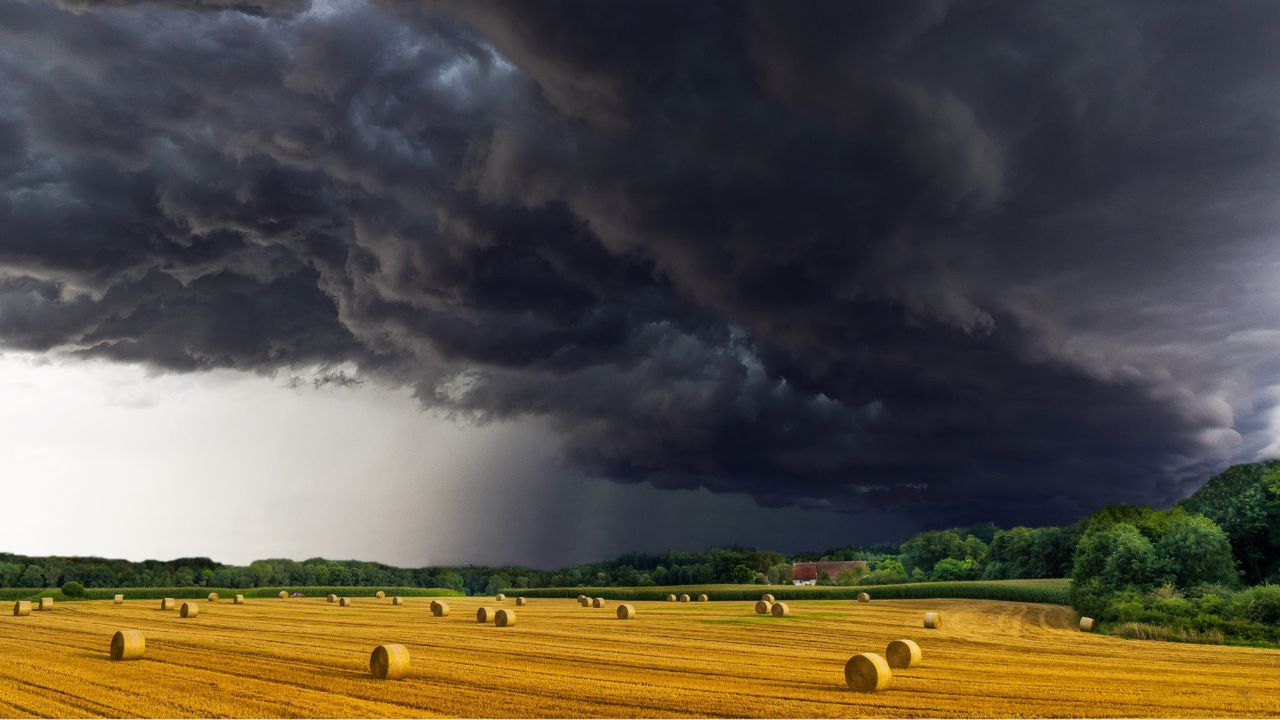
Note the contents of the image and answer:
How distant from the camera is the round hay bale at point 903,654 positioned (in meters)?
23.0

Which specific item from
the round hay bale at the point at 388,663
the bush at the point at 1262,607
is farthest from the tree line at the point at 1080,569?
the round hay bale at the point at 388,663

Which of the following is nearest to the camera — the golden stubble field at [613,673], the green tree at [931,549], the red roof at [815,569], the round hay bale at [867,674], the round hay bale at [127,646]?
the golden stubble field at [613,673]

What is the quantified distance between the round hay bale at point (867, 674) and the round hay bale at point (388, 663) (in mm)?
10629

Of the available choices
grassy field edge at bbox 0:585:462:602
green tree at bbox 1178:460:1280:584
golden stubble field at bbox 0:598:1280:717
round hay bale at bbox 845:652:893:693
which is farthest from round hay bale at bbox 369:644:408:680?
grassy field edge at bbox 0:585:462:602

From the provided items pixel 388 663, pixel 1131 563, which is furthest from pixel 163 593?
pixel 1131 563

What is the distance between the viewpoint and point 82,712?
1559cm

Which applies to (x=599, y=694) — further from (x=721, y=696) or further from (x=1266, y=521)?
(x=1266, y=521)

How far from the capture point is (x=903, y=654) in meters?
23.1

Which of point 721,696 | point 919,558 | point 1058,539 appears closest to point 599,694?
point 721,696

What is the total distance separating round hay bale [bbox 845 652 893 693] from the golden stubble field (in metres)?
0.48

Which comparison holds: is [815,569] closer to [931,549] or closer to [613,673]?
[931,549]

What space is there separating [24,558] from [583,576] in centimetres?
8102

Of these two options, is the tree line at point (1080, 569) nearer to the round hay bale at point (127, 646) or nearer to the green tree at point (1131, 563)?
the green tree at point (1131, 563)

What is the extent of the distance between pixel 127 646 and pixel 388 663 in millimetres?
10127
